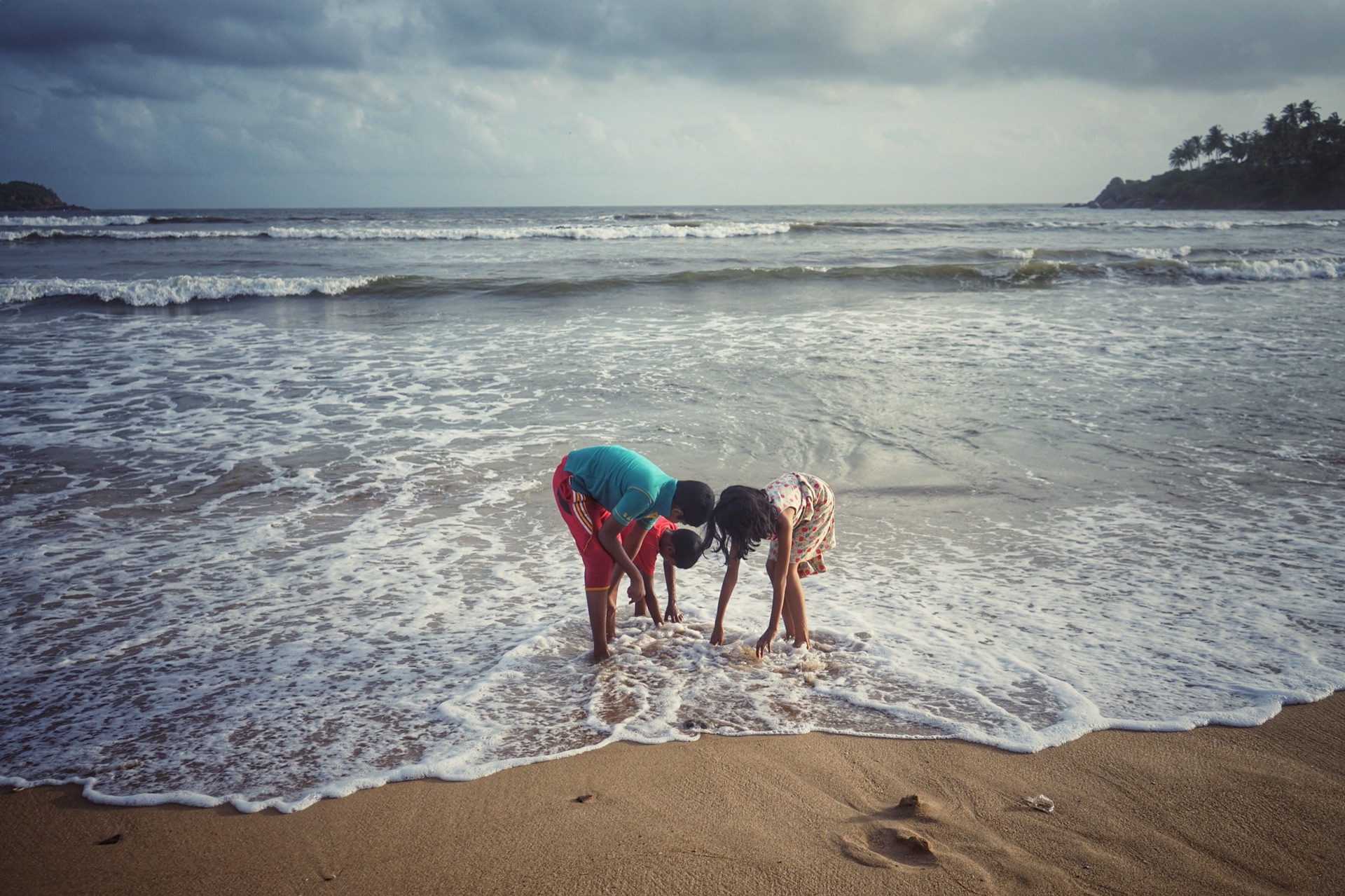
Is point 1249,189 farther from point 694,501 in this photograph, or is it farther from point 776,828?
point 776,828

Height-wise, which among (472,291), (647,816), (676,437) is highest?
(472,291)

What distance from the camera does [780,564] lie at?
3668mm

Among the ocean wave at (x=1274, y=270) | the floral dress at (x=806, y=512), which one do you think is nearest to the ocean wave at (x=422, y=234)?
the ocean wave at (x=1274, y=270)

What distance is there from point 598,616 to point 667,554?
0.54 m

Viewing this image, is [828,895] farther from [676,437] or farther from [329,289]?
[329,289]

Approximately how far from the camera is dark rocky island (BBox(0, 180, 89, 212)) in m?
76.9

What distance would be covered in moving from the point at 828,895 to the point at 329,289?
61.4 feet

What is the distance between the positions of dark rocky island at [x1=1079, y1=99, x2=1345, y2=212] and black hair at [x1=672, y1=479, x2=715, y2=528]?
3243 inches

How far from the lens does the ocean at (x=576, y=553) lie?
3.28 m

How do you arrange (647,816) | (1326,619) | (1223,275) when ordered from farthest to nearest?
(1223,275) → (1326,619) → (647,816)

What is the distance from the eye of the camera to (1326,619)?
4.00 metres

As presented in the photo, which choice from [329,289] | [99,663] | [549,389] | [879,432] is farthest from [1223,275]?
[99,663]

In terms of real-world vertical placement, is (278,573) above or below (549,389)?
below

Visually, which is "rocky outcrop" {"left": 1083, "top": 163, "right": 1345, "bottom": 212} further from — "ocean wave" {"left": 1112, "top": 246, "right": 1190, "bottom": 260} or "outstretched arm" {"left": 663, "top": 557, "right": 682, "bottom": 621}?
"outstretched arm" {"left": 663, "top": 557, "right": 682, "bottom": 621}
